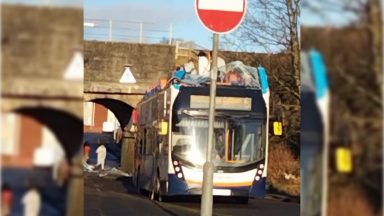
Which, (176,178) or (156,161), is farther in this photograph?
(156,161)

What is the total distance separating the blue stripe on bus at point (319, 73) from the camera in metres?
1.29

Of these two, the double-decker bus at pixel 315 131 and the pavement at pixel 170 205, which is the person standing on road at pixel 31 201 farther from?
the pavement at pixel 170 205

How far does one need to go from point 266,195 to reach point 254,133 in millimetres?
955

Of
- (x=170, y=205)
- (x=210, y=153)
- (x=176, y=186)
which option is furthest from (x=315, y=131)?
(x=176, y=186)

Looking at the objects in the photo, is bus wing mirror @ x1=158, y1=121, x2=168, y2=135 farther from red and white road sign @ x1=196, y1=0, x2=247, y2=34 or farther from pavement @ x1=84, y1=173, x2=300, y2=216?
red and white road sign @ x1=196, y1=0, x2=247, y2=34

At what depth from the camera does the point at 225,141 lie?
11.1 meters

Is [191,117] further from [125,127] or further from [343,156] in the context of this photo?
[343,156]

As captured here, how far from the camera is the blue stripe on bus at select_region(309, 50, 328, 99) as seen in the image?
50.8 inches

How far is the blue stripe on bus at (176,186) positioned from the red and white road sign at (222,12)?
800 cm

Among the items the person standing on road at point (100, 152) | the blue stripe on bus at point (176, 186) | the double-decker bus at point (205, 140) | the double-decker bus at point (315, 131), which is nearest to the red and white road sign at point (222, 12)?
the double-decker bus at point (315, 131)

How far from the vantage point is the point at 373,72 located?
1224mm

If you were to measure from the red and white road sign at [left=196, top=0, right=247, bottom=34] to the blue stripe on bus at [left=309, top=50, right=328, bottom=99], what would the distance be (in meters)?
1.50

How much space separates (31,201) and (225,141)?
387 inches

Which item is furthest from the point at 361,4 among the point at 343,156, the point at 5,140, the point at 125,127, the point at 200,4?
the point at 125,127
